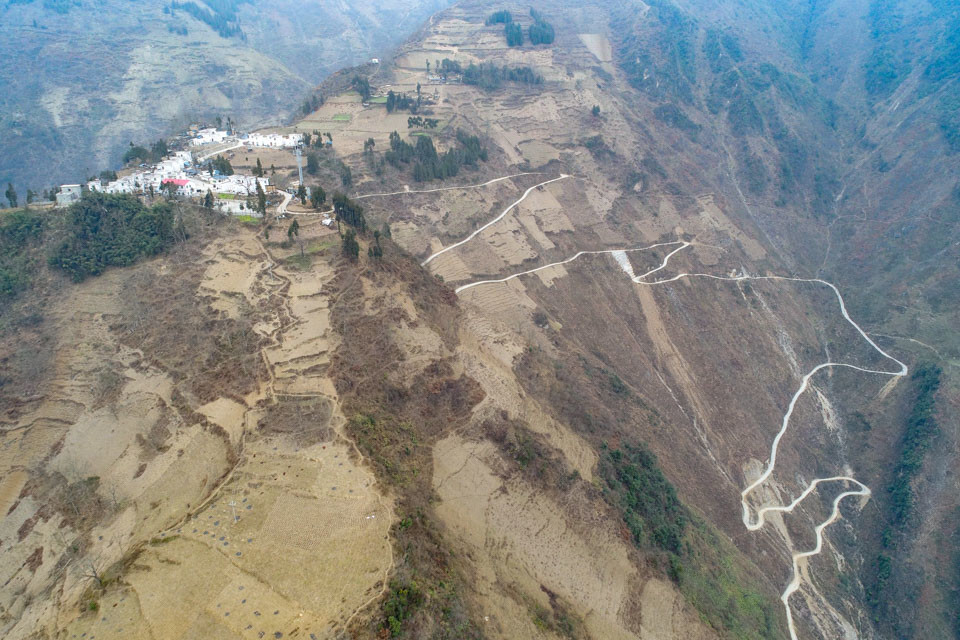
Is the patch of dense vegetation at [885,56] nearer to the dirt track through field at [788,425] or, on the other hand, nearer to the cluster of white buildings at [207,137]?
the dirt track through field at [788,425]

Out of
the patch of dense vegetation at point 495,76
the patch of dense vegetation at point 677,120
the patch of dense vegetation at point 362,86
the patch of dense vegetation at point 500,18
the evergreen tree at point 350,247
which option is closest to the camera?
the evergreen tree at point 350,247

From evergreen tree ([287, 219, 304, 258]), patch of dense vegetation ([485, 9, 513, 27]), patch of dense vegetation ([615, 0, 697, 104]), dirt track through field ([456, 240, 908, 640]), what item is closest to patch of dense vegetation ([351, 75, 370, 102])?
patch of dense vegetation ([485, 9, 513, 27])

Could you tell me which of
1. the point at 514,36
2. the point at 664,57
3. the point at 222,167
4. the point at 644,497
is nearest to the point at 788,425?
the point at 644,497

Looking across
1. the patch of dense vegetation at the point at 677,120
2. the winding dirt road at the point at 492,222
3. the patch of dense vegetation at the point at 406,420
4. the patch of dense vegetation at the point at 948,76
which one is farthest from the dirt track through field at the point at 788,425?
the patch of dense vegetation at the point at 948,76

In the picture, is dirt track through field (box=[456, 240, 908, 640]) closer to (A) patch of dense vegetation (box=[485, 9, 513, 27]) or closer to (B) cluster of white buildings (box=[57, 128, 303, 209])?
(B) cluster of white buildings (box=[57, 128, 303, 209])

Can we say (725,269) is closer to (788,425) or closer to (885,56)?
(788,425)
